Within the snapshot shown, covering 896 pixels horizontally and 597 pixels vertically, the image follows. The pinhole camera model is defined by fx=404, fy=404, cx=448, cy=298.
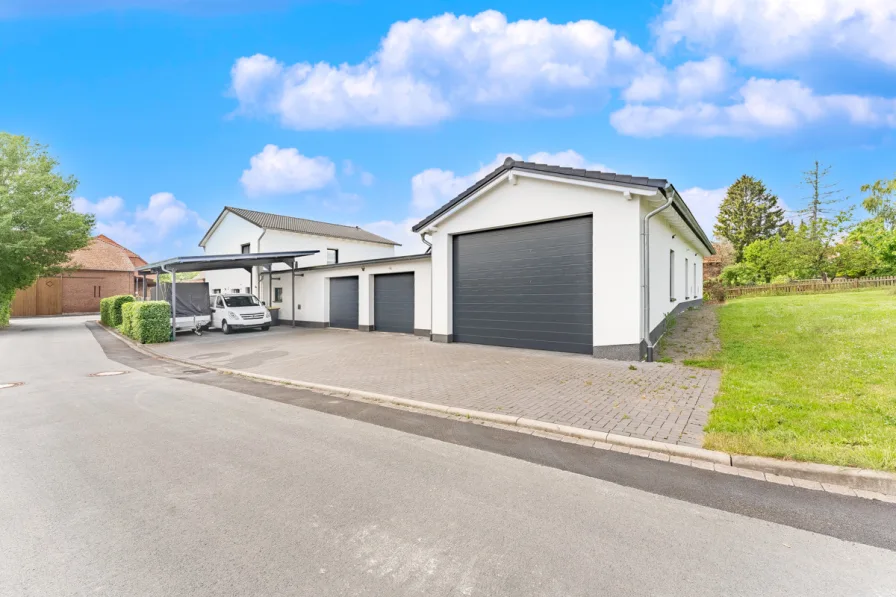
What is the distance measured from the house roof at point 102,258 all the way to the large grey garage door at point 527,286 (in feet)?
134

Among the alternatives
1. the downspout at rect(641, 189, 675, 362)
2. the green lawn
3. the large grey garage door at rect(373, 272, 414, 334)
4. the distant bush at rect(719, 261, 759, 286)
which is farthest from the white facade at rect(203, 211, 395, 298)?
the distant bush at rect(719, 261, 759, 286)

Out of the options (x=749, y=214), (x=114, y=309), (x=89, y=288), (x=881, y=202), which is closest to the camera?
(x=114, y=309)

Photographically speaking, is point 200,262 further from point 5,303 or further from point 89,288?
point 89,288

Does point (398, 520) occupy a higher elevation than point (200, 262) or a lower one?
lower

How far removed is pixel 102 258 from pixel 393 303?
3929 cm

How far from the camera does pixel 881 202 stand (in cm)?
3375

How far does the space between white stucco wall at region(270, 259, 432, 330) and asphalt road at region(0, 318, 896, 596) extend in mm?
9858

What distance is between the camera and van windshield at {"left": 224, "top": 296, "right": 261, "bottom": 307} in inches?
720

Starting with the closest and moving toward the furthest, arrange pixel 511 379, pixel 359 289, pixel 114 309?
pixel 511 379, pixel 359 289, pixel 114 309

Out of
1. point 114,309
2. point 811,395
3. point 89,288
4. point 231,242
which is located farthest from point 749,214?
point 89,288

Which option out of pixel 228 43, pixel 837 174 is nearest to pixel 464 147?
pixel 228 43

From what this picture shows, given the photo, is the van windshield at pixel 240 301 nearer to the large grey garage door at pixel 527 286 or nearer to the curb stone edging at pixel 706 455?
the large grey garage door at pixel 527 286

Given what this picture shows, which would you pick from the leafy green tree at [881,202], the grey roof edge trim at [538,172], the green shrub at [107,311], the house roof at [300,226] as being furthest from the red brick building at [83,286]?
the leafy green tree at [881,202]

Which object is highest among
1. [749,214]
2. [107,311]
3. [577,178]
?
[749,214]
